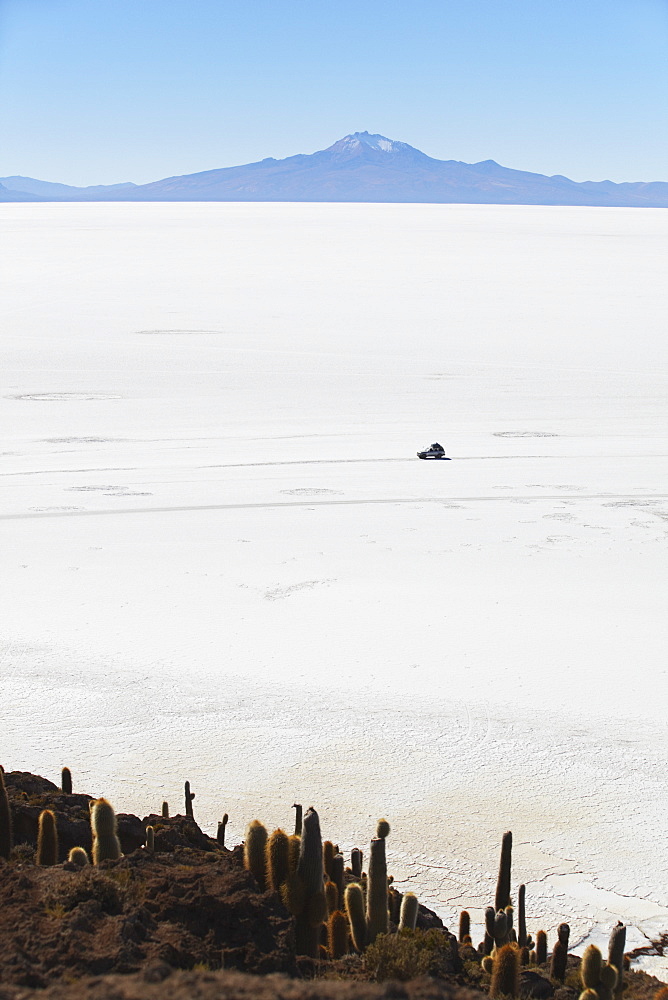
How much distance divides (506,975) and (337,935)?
2.43 ft

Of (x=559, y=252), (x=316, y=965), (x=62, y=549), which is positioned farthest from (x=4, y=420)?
(x=559, y=252)

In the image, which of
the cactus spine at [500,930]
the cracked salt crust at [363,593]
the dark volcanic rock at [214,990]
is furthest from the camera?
the cracked salt crust at [363,593]

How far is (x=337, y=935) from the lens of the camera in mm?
4449

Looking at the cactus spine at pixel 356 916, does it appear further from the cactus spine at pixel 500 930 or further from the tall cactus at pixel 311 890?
the cactus spine at pixel 500 930

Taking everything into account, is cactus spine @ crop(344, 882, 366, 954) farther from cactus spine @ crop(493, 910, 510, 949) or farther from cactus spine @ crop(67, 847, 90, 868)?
cactus spine @ crop(67, 847, 90, 868)

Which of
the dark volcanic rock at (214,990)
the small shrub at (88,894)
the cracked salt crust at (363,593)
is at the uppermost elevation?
the dark volcanic rock at (214,990)

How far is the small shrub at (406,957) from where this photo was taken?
3957mm

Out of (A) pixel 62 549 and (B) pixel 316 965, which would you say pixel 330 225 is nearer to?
(A) pixel 62 549

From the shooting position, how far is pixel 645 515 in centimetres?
1418

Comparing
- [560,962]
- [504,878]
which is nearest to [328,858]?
[504,878]

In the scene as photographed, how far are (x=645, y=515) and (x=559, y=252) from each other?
3885cm

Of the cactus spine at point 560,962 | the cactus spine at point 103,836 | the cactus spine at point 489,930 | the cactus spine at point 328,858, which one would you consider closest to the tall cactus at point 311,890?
the cactus spine at point 328,858

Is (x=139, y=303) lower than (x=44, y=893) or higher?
higher

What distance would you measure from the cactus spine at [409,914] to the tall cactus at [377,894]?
0.07 metres
